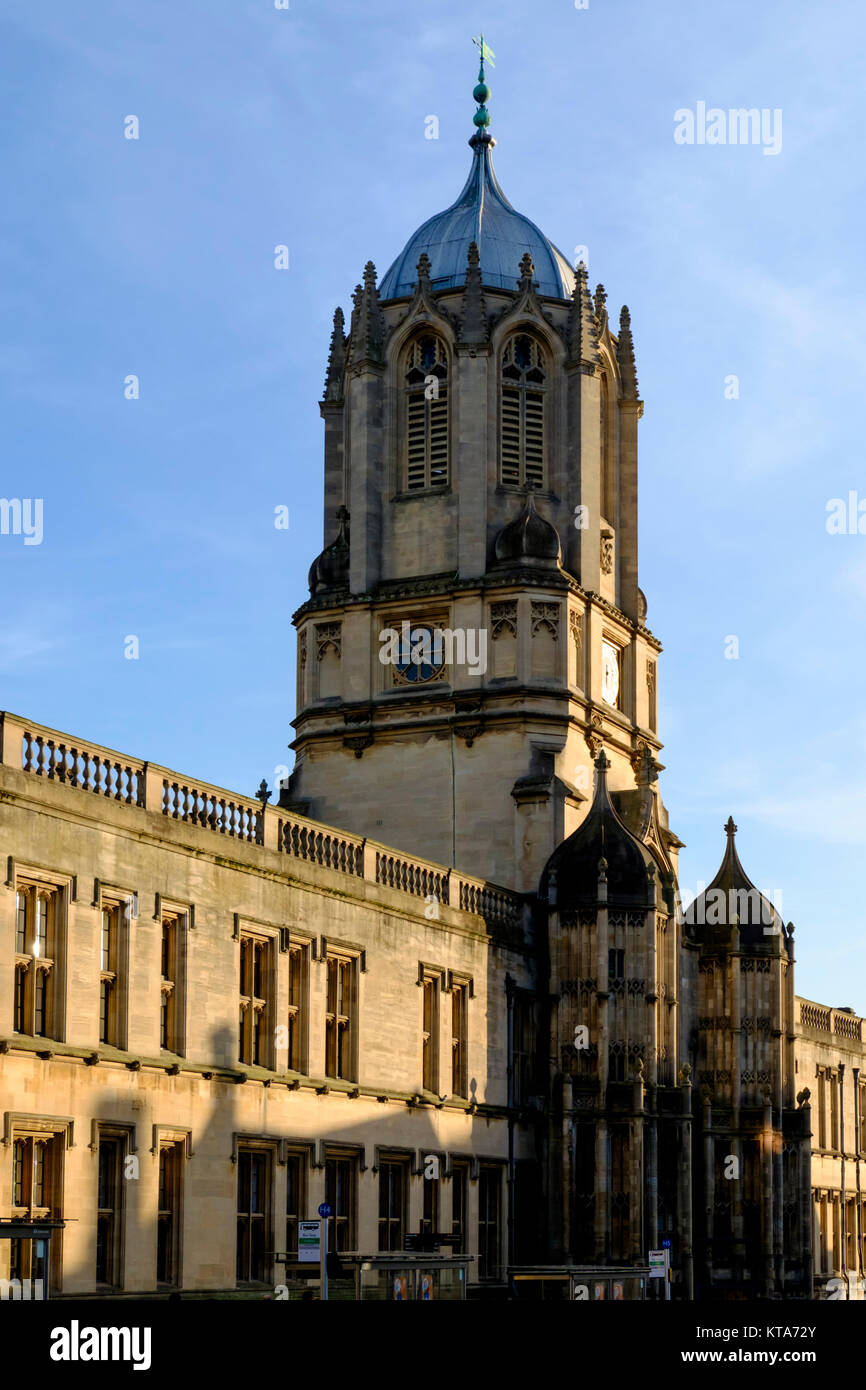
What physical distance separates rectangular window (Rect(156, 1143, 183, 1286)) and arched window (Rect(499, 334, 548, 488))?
24417 mm

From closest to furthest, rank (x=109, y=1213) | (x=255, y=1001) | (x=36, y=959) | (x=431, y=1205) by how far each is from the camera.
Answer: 1. (x=36, y=959)
2. (x=109, y=1213)
3. (x=255, y=1001)
4. (x=431, y=1205)

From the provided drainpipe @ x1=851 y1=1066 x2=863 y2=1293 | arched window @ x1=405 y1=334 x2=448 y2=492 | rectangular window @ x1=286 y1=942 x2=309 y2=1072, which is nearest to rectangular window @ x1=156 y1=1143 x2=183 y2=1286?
rectangular window @ x1=286 y1=942 x2=309 y2=1072

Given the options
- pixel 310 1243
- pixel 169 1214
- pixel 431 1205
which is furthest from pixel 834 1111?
pixel 310 1243

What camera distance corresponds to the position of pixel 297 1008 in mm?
40312

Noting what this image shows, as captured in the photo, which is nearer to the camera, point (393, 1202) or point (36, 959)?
point (36, 959)

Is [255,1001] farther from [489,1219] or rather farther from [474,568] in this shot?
[474,568]

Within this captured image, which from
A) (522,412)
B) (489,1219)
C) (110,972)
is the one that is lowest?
(489,1219)

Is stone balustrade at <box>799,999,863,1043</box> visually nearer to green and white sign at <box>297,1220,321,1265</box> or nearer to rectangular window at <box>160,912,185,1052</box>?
rectangular window at <box>160,912,185,1052</box>

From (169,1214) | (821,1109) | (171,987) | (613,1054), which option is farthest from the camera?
(821,1109)

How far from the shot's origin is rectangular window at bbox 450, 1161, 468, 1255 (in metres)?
45.2

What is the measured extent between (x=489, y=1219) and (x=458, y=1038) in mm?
4049

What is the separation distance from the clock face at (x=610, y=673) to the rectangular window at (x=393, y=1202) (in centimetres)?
1658

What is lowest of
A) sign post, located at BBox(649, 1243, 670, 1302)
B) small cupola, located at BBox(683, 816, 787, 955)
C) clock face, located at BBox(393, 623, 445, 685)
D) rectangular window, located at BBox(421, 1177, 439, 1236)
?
sign post, located at BBox(649, 1243, 670, 1302)

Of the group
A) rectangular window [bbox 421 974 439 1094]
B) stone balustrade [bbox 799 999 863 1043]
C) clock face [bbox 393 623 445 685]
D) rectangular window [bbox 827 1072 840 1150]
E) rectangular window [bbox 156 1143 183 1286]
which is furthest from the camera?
rectangular window [bbox 827 1072 840 1150]
